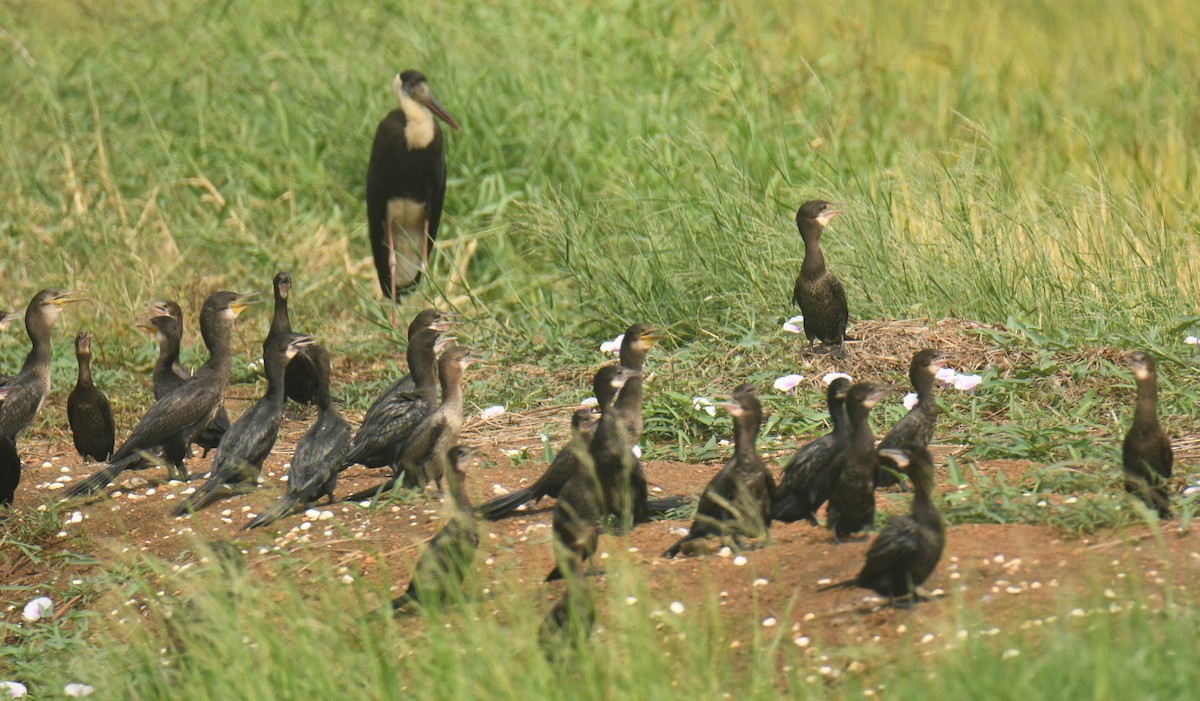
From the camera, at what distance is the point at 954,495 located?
5.25 m

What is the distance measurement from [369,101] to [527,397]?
4553 mm

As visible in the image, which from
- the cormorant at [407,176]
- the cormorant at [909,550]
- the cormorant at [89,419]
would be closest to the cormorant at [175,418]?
the cormorant at [89,419]

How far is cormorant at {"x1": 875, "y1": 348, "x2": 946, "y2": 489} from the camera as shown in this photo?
5543 mm

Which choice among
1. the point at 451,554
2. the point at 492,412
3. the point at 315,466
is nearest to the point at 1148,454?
the point at 451,554

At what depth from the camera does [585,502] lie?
5.14m

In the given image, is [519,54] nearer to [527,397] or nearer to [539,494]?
[527,397]

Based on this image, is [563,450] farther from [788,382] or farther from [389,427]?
[788,382]

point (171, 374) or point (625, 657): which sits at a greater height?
point (625, 657)

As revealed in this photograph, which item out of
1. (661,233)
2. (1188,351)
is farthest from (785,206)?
(1188,351)

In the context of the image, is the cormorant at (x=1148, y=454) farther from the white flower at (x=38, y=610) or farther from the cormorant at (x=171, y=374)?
the cormorant at (x=171, y=374)

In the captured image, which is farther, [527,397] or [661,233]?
[661,233]

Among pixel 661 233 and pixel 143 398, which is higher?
pixel 661 233

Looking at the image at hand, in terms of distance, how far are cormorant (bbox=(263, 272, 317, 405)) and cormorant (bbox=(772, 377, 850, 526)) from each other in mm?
3450

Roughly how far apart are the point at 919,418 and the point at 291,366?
386cm
